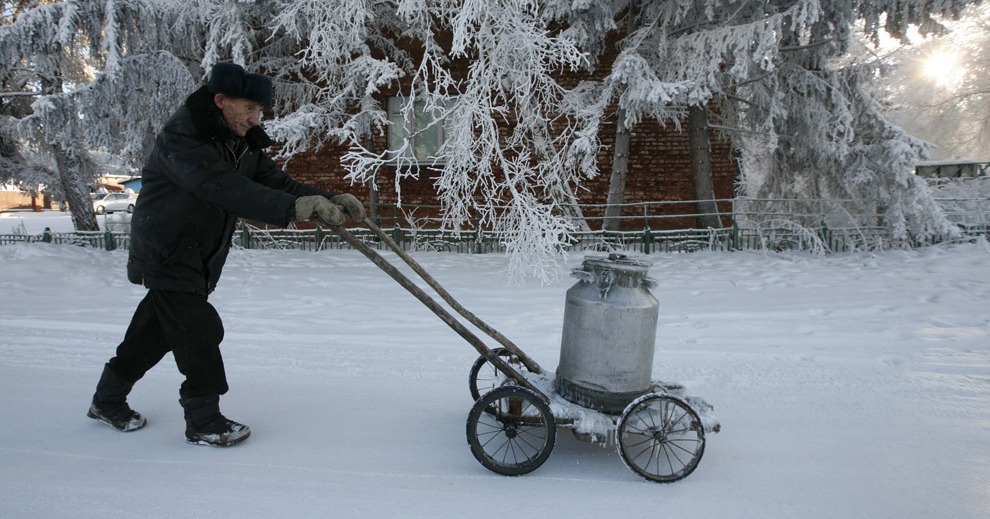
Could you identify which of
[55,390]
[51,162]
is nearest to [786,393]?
[55,390]

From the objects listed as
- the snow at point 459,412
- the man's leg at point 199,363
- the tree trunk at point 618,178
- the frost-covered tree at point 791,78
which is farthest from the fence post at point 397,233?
the man's leg at point 199,363

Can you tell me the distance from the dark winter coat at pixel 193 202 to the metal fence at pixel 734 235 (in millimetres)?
7258

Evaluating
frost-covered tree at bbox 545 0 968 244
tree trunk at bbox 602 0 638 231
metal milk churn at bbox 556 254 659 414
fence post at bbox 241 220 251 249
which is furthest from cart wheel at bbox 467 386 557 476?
fence post at bbox 241 220 251 249

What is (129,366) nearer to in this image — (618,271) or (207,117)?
(207,117)

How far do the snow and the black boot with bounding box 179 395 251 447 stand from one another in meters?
0.06

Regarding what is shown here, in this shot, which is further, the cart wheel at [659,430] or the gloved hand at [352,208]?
the gloved hand at [352,208]

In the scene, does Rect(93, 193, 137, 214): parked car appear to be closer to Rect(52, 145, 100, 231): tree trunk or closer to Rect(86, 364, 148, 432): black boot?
Rect(52, 145, 100, 231): tree trunk

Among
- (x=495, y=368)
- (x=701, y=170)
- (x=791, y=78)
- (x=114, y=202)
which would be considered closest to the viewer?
(x=495, y=368)

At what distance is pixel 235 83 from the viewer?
10.5 feet

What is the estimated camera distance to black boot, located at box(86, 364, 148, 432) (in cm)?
362

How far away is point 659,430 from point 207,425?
2.40 metres

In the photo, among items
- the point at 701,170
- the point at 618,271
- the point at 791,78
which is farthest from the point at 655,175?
the point at 618,271

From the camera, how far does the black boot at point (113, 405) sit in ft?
11.9

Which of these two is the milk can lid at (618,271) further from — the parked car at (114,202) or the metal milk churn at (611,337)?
the parked car at (114,202)
